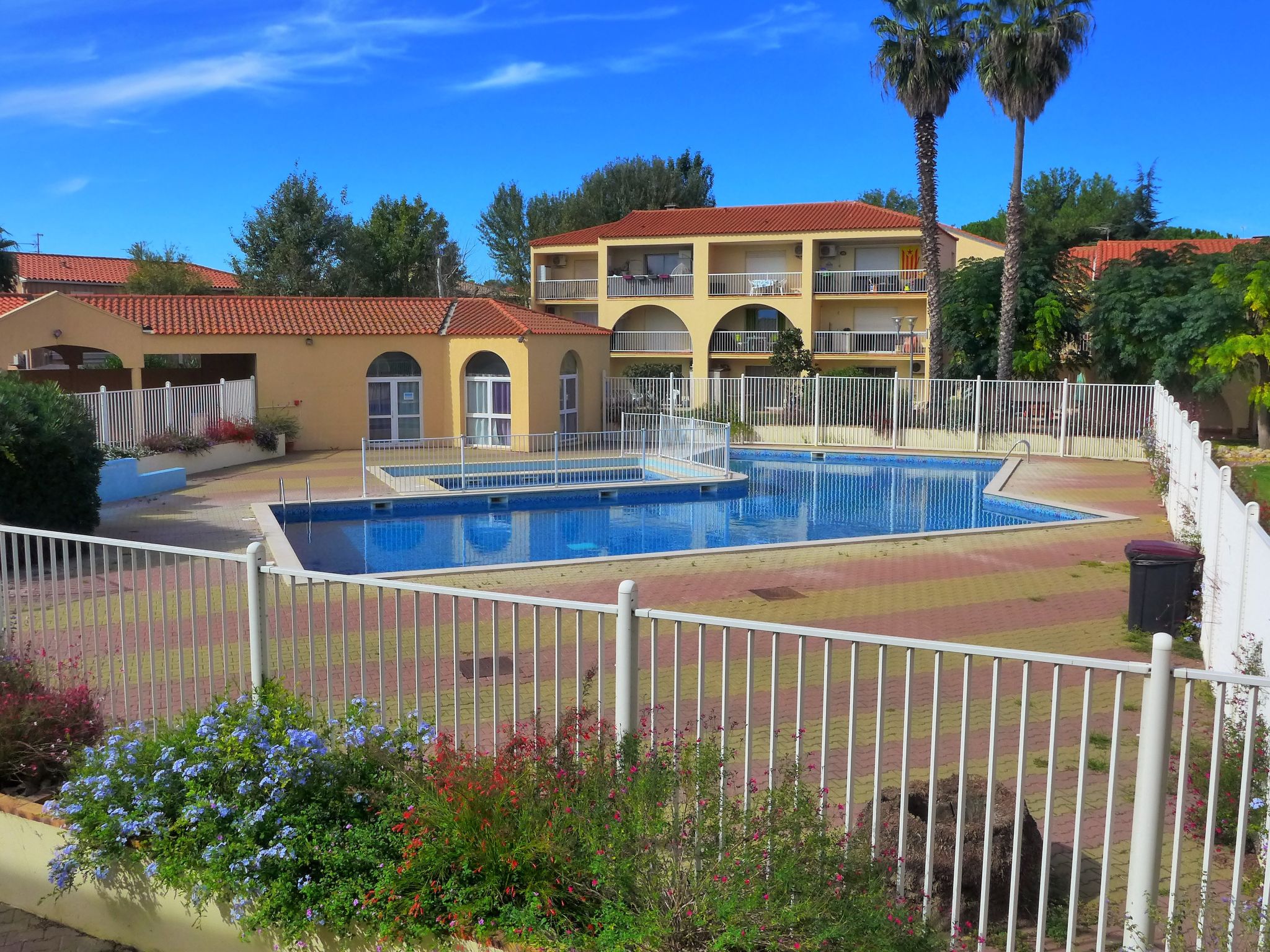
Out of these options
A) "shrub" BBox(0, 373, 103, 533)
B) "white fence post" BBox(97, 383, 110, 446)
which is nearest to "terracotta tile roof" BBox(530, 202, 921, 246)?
"white fence post" BBox(97, 383, 110, 446)

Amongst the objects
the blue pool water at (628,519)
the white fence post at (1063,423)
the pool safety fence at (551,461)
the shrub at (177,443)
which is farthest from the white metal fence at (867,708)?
the white fence post at (1063,423)

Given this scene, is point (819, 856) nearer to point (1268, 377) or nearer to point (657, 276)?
point (1268, 377)

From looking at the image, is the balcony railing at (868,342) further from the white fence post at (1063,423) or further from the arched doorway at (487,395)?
the arched doorway at (487,395)

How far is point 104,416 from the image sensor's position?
2069 centimetres

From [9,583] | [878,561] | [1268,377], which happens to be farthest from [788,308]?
[9,583]

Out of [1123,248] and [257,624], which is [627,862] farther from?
[1123,248]

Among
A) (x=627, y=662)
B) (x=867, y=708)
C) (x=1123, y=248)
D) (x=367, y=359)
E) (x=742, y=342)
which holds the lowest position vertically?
(x=867, y=708)

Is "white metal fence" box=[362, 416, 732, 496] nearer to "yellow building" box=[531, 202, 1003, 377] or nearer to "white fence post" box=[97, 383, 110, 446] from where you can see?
"white fence post" box=[97, 383, 110, 446]

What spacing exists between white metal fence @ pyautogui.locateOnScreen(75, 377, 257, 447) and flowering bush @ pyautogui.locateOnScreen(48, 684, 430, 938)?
Result: 15.6 meters

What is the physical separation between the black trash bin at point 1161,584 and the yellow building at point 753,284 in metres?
27.9

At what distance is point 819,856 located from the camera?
3.83 metres

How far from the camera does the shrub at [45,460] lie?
12625 millimetres

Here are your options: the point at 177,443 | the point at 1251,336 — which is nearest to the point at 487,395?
the point at 177,443

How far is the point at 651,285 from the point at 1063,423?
1828 centimetres
